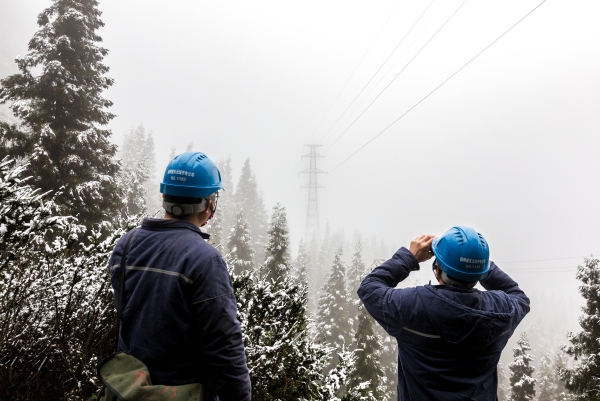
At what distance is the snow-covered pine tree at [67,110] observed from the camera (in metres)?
12.5

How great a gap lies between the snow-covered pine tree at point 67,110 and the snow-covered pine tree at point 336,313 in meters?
20.0

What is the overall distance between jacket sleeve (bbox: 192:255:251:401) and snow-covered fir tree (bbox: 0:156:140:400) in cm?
232

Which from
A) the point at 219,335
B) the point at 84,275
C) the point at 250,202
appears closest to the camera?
the point at 219,335

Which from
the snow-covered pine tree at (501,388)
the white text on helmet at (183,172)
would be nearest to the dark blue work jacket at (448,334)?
the white text on helmet at (183,172)

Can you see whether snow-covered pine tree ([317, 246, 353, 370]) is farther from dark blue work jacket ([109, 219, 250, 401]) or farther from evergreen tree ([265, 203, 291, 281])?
dark blue work jacket ([109, 219, 250, 401])

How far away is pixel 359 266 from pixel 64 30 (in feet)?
116

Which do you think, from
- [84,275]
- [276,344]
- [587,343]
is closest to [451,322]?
[276,344]

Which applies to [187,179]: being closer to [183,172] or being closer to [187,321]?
[183,172]

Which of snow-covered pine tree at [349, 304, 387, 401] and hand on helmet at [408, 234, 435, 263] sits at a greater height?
hand on helmet at [408, 234, 435, 263]

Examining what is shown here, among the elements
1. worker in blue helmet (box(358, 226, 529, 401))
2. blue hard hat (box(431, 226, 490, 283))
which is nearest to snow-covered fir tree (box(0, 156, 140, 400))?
worker in blue helmet (box(358, 226, 529, 401))

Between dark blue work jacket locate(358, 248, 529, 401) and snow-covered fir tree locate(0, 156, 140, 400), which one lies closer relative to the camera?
dark blue work jacket locate(358, 248, 529, 401)

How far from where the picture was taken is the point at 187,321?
76.0 inches

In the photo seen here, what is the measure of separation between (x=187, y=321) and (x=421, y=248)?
1829 millimetres

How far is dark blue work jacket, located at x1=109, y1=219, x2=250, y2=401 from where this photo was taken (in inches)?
74.7
